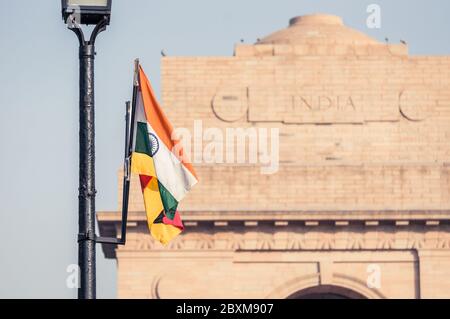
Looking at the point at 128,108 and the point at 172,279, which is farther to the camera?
the point at 172,279

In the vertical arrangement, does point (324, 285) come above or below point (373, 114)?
below

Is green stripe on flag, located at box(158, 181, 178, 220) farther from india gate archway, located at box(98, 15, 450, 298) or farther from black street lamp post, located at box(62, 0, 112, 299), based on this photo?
india gate archway, located at box(98, 15, 450, 298)

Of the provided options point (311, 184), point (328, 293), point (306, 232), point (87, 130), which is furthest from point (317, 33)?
point (87, 130)

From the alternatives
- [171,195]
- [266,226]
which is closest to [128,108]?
[171,195]

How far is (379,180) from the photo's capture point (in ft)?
176

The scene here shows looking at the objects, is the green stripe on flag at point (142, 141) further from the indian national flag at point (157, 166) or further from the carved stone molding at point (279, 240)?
the carved stone molding at point (279, 240)

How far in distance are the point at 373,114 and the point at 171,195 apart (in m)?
34.0

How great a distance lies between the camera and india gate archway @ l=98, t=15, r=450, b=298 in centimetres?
5272

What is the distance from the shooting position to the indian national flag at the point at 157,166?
21.3 meters

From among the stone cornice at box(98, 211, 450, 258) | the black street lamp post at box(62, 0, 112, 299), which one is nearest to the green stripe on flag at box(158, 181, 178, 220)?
the black street lamp post at box(62, 0, 112, 299)

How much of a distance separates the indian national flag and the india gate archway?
96.7 feet

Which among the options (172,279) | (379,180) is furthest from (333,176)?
(172,279)

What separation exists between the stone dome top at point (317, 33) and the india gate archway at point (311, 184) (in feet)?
0.47

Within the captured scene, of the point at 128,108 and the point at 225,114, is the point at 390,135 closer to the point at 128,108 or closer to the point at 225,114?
the point at 225,114
